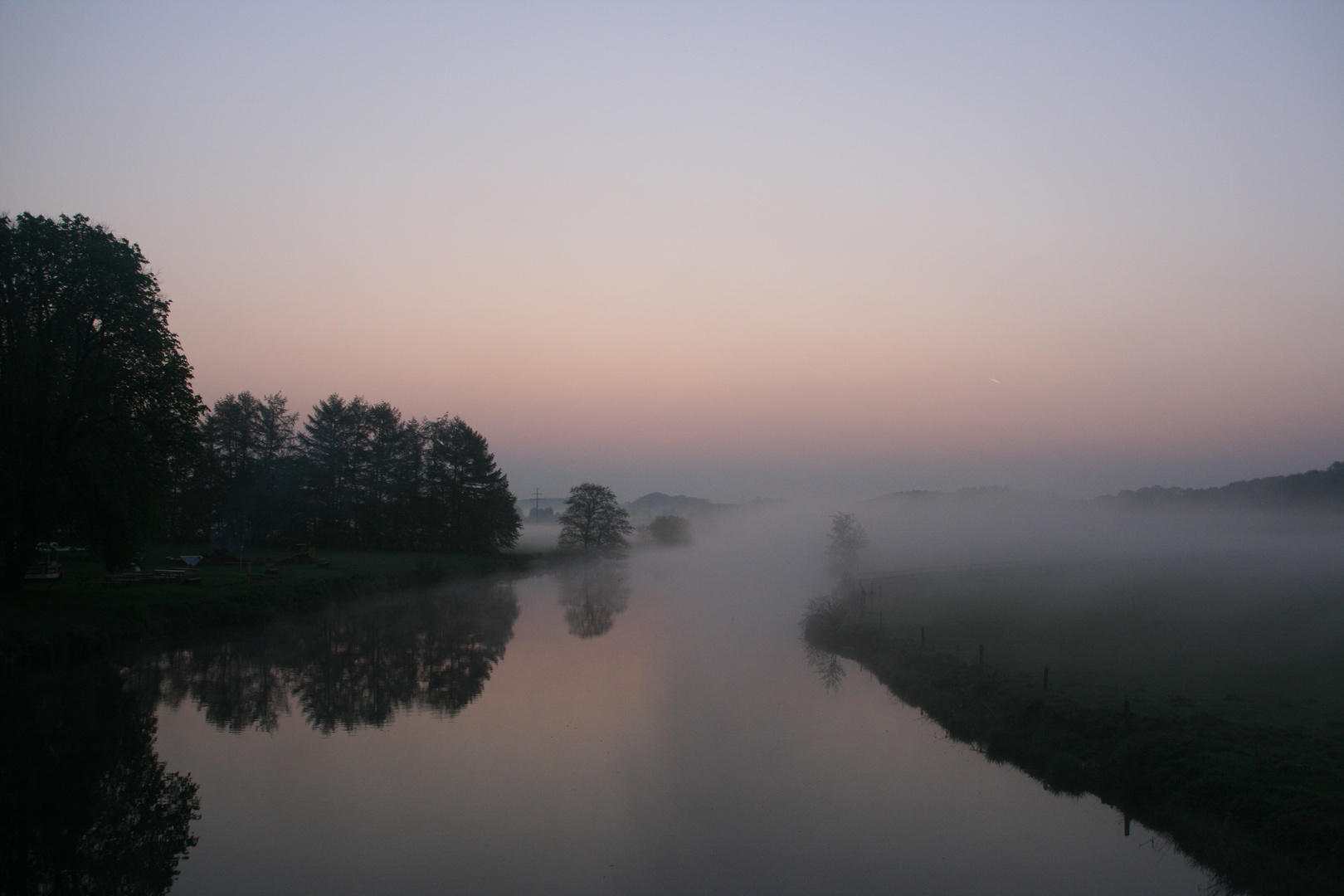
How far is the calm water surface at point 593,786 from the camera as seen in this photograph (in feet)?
32.4

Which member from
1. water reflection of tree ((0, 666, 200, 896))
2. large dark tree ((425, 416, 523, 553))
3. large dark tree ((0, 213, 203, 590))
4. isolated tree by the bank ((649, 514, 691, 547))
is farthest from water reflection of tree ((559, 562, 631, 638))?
isolated tree by the bank ((649, 514, 691, 547))

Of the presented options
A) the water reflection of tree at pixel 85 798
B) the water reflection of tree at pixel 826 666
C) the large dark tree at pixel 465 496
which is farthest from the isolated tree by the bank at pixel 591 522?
the water reflection of tree at pixel 85 798

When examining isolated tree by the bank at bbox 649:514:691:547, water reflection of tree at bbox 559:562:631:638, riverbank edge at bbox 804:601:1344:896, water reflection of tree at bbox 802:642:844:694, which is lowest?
water reflection of tree at bbox 802:642:844:694

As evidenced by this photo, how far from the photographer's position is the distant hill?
277 ft

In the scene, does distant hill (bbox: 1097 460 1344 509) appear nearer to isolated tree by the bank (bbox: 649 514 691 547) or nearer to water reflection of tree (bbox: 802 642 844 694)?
isolated tree by the bank (bbox: 649 514 691 547)

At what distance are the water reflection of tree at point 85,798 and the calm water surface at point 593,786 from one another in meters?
0.46

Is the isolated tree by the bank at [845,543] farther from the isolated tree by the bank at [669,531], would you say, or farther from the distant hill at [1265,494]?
the distant hill at [1265,494]

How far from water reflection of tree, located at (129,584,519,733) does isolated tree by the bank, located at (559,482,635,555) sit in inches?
1369

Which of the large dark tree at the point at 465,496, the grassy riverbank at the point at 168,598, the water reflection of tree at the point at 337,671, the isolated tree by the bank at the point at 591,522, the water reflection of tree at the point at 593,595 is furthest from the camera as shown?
the isolated tree by the bank at the point at 591,522

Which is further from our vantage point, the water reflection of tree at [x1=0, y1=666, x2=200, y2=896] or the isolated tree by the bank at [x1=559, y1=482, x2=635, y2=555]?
the isolated tree by the bank at [x1=559, y1=482, x2=635, y2=555]

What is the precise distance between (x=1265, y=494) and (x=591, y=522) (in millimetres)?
88529

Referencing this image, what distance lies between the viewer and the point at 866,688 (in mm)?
20875

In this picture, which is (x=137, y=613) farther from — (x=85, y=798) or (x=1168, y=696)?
(x=1168, y=696)

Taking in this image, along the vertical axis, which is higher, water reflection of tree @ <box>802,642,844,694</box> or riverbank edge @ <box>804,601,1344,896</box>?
riverbank edge @ <box>804,601,1344,896</box>
